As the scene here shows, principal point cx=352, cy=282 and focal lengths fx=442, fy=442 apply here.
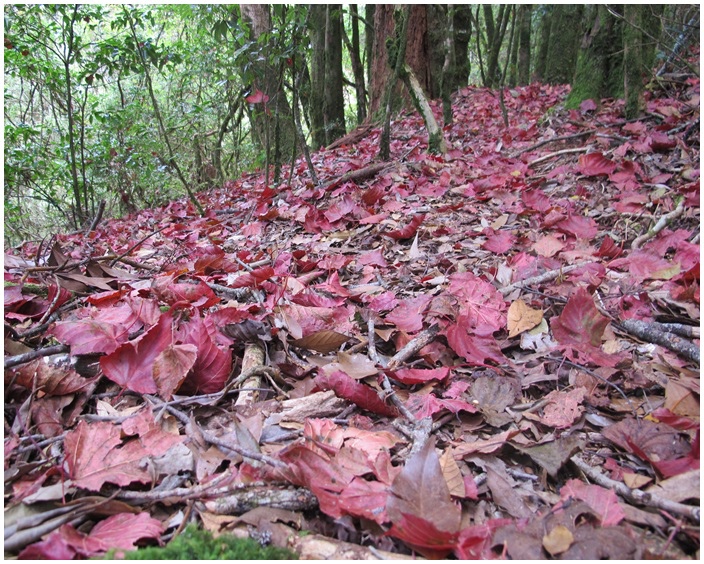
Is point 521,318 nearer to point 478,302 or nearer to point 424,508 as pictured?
point 478,302

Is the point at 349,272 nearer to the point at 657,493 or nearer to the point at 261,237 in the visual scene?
the point at 261,237

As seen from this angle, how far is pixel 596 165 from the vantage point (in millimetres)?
3045

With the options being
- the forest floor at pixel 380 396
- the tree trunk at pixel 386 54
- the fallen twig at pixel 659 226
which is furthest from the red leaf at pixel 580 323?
the tree trunk at pixel 386 54

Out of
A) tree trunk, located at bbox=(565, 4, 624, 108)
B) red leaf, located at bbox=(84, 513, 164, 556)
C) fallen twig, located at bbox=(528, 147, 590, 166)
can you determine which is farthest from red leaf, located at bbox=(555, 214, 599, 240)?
tree trunk, located at bbox=(565, 4, 624, 108)

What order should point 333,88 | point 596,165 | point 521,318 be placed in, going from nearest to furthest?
1. point 521,318
2. point 596,165
3. point 333,88

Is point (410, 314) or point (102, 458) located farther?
point (410, 314)

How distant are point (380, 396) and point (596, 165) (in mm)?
2660

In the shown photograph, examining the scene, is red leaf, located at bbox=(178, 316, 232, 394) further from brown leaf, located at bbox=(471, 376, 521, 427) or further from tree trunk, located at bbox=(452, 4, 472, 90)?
tree trunk, located at bbox=(452, 4, 472, 90)

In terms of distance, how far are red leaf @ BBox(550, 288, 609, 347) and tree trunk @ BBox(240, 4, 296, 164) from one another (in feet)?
9.21

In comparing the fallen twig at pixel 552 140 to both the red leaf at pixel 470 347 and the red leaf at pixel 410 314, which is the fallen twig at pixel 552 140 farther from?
the red leaf at pixel 470 347

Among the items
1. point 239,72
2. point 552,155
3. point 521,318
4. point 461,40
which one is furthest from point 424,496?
point 461,40

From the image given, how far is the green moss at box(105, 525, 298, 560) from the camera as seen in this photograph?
696 mm

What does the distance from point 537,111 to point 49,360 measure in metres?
5.83

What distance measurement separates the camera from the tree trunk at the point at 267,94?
3.64 m
